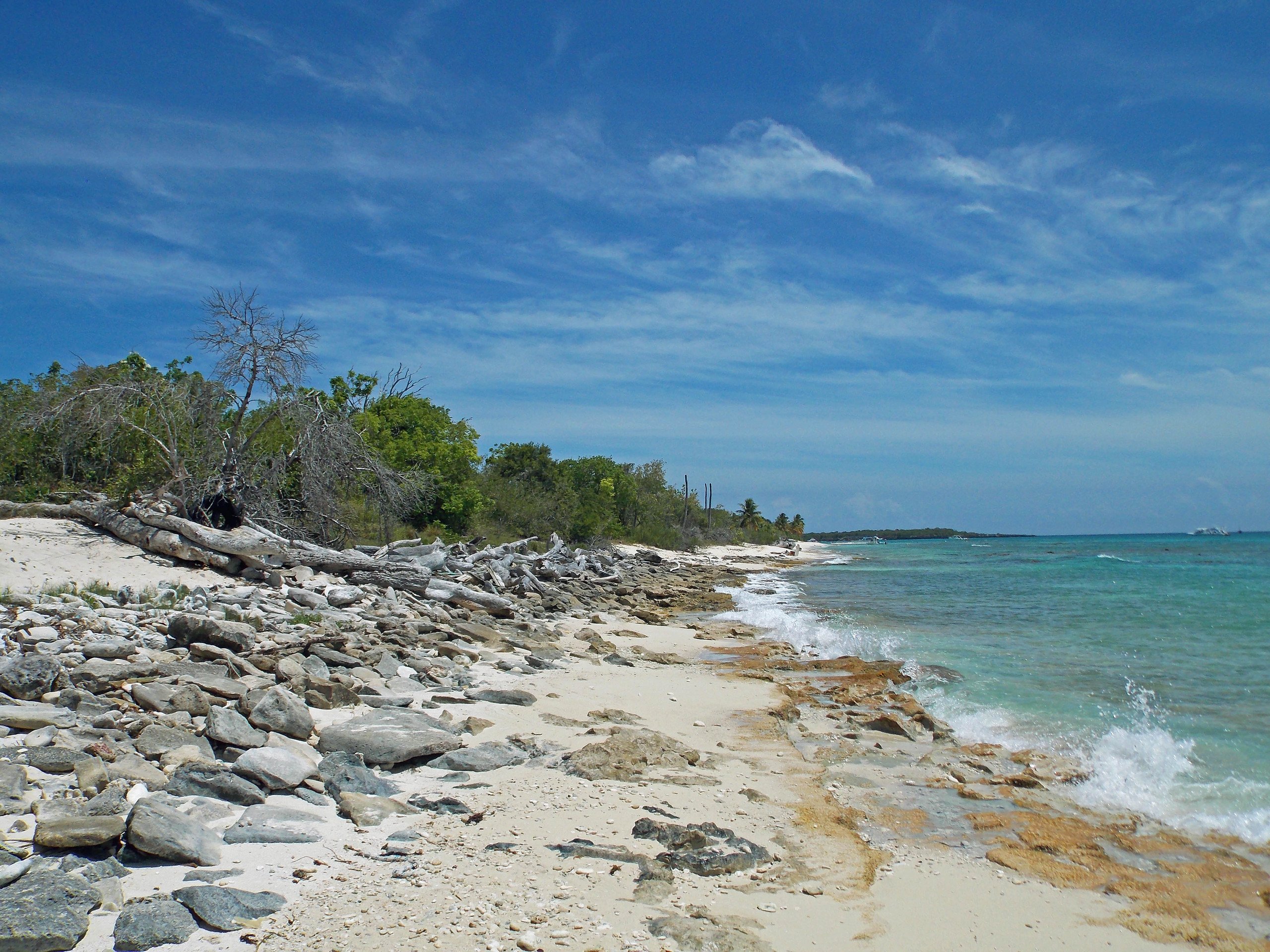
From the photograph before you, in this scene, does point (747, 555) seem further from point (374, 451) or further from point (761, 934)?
point (761, 934)

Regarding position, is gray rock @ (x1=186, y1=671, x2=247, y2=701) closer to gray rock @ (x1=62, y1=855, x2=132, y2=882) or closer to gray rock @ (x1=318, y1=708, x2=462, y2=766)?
gray rock @ (x1=318, y1=708, x2=462, y2=766)

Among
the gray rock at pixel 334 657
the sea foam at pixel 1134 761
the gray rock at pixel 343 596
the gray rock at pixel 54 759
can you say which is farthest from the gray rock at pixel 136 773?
the gray rock at pixel 343 596

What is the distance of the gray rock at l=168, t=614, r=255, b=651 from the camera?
767 centimetres

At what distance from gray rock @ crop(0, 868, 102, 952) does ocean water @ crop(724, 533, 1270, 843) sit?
6.97m

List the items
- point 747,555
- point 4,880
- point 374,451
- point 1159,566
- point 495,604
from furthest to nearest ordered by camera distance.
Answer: point 747,555 → point 1159,566 → point 374,451 → point 495,604 → point 4,880

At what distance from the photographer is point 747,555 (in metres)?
62.9

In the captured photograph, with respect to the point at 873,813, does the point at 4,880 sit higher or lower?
higher

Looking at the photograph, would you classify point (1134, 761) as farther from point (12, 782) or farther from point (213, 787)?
point (12, 782)

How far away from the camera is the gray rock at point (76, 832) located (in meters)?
3.65

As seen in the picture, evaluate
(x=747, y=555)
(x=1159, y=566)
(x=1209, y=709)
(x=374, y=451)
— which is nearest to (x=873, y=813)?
(x=1209, y=709)

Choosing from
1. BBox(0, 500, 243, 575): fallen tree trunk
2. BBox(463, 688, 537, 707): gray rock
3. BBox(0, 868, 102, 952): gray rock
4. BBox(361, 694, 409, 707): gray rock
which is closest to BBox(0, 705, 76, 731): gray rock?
BBox(0, 868, 102, 952): gray rock

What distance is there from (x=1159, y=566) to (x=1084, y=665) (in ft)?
135

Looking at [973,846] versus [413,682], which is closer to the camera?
[973,846]

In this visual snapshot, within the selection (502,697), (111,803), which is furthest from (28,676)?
(502,697)
